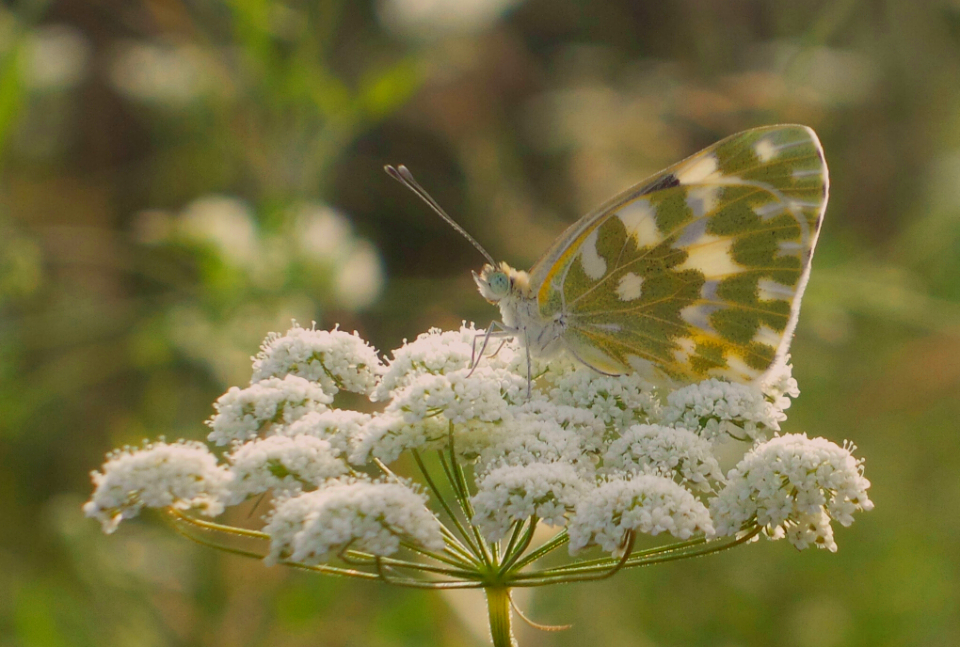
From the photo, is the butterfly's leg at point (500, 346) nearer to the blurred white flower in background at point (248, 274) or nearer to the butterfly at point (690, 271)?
the butterfly at point (690, 271)

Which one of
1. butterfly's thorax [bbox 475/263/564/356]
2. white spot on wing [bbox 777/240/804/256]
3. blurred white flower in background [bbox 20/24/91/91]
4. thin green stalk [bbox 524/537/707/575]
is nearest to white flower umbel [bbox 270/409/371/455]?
thin green stalk [bbox 524/537/707/575]

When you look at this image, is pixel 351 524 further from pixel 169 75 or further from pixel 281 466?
pixel 169 75

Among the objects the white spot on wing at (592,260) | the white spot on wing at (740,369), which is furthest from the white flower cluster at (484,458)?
the white spot on wing at (592,260)

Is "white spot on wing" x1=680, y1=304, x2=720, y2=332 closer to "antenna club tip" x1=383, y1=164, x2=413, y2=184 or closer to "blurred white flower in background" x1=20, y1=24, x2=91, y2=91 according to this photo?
"antenna club tip" x1=383, y1=164, x2=413, y2=184

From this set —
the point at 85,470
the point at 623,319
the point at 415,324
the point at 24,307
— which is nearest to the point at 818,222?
Result: the point at 623,319

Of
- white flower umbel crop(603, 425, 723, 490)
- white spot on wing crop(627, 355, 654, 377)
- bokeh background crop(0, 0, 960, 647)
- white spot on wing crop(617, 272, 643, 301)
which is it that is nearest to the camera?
white flower umbel crop(603, 425, 723, 490)

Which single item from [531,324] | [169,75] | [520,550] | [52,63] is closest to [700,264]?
[531,324]
